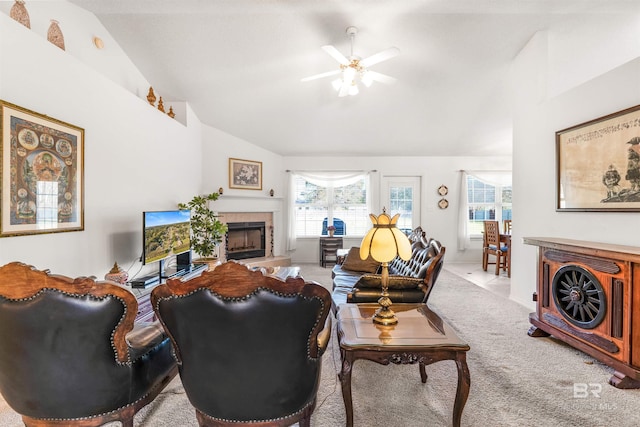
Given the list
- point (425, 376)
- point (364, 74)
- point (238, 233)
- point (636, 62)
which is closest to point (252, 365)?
point (425, 376)

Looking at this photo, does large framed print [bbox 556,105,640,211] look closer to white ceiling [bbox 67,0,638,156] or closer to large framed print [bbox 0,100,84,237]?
white ceiling [bbox 67,0,638,156]

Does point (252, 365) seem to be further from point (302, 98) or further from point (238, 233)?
point (238, 233)

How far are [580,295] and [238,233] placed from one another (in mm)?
4924

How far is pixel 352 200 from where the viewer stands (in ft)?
22.1

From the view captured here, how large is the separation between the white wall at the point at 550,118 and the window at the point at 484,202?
2877 millimetres

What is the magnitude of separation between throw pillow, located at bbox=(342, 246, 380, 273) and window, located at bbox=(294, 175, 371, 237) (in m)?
2.88

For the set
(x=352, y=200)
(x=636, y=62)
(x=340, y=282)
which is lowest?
(x=340, y=282)

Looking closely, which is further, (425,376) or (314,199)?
(314,199)

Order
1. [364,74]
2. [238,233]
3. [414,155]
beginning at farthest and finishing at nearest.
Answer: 1. [414,155]
2. [238,233]
3. [364,74]

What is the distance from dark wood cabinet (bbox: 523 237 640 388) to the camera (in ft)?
6.59

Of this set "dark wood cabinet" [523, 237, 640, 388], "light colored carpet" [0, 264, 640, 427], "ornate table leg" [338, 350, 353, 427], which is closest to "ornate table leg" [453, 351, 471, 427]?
"light colored carpet" [0, 264, 640, 427]

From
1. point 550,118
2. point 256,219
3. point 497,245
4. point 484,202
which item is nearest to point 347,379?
point 550,118

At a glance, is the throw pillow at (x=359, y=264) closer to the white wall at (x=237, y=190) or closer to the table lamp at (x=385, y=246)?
the table lamp at (x=385, y=246)

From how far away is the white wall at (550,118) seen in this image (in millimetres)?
2760
